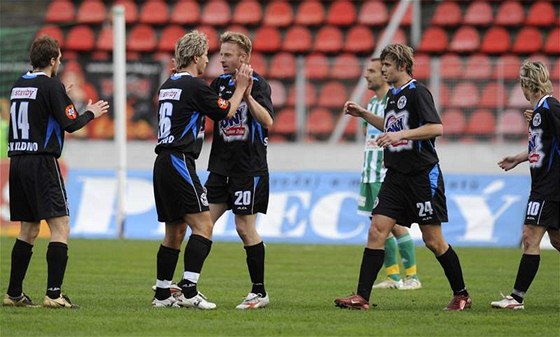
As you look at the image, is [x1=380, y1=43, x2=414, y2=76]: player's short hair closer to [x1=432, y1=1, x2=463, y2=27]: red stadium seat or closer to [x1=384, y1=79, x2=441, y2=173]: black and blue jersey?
[x1=384, y1=79, x2=441, y2=173]: black and blue jersey

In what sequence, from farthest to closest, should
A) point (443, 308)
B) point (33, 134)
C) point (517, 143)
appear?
point (517, 143), point (443, 308), point (33, 134)

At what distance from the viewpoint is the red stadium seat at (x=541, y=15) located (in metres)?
24.0

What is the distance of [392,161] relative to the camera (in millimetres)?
9492

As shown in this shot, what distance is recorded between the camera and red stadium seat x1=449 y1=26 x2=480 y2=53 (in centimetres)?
2380

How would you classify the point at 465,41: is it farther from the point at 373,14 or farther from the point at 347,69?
the point at 347,69

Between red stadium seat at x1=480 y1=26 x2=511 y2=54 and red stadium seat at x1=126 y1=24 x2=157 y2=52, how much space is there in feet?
24.5

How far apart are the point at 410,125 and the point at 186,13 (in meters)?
16.5

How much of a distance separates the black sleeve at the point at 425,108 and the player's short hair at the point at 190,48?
189cm

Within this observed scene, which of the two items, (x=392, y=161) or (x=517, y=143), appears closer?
(x=392, y=161)

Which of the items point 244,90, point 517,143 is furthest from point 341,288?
point 517,143

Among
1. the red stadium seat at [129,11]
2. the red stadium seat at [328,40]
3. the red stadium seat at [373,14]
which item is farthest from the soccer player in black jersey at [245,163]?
the red stadium seat at [129,11]

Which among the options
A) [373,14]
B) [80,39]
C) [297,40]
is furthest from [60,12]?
[373,14]

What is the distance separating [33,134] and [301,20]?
16.3m

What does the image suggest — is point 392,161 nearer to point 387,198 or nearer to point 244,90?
point 387,198
